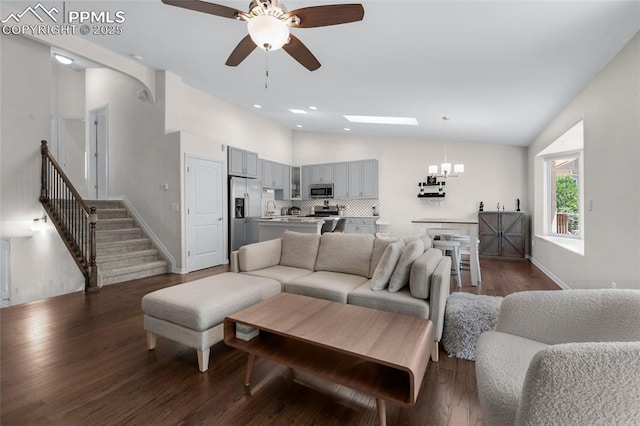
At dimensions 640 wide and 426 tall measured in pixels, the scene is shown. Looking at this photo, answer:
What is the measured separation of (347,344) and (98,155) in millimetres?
7209

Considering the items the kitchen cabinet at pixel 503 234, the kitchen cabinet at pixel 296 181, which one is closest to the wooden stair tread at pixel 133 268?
the kitchen cabinet at pixel 296 181

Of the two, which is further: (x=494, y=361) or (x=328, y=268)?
(x=328, y=268)

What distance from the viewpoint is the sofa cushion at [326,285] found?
8.23ft

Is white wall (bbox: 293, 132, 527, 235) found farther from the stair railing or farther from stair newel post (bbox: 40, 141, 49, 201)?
stair newel post (bbox: 40, 141, 49, 201)

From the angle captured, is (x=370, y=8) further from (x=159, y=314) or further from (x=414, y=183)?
(x=414, y=183)

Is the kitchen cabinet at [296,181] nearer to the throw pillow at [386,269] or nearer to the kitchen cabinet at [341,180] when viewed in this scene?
the kitchen cabinet at [341,180]

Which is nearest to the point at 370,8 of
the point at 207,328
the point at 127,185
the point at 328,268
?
the point at 328,268

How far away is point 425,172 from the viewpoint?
687cm

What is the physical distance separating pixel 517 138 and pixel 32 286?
810cm

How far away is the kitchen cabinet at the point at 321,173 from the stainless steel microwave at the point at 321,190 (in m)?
0.11

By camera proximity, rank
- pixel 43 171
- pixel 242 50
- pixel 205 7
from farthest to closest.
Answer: pixel 43 171 < pixel 242 50 < pixel 205 7

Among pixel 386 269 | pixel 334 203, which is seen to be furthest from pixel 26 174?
pixel 334 203

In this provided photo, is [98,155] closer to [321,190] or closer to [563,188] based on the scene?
[321,190]

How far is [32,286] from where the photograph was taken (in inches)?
143
